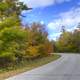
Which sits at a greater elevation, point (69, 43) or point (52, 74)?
point (69, 43)

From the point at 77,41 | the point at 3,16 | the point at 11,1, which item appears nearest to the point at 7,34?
the point at 3,16

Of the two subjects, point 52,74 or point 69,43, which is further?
point 69,43

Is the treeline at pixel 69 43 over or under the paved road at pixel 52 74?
over

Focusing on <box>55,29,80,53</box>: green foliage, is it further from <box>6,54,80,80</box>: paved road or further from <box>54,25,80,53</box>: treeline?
<box>6,54,80,80</box>: paved road

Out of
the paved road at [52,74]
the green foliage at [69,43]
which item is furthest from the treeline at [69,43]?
the paved road at [52,74]

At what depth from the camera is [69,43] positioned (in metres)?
123

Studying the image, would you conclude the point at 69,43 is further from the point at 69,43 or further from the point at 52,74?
the point at 52,74

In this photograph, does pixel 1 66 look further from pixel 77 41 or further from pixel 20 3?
pixel 77 41

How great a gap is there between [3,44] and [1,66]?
6643 millimetres

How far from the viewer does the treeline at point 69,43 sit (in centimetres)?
12019

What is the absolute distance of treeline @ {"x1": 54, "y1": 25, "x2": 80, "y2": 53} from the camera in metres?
120

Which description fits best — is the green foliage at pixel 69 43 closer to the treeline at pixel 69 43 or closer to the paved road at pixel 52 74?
the treeline at pixel 69 43

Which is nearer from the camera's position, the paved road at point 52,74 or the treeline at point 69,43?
the paved road at point 52,74

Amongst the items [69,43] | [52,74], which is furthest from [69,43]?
[52,74]
